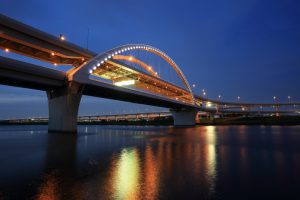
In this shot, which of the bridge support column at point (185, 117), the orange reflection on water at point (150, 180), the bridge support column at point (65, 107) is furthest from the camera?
the bridge support column at point (185, 117)

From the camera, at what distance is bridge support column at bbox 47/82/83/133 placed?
3384 cm

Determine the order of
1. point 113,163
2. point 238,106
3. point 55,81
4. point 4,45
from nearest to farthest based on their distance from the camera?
point 113,163 < point 4,45 < point 55,81 < point 238,106

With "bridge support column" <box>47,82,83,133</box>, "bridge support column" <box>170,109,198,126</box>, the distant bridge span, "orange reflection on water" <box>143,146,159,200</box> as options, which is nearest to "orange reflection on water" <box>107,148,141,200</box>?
"orange reflection on water" <box>143,146,159,200</box>

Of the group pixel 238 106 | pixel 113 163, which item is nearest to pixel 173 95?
pixel 113 163

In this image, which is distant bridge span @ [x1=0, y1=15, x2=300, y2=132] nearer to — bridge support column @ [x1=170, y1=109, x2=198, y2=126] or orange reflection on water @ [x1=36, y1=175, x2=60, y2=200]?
orange reflection on water @ [x1=36, y1=175, x2=60, y2=200]

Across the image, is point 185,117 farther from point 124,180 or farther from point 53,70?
point 124,180

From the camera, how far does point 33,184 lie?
774 centimetres

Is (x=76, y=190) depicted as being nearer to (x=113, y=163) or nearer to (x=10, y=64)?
(x=113, y=163)

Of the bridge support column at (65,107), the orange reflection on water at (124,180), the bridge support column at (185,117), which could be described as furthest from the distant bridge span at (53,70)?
the bridge support column at (185,117)

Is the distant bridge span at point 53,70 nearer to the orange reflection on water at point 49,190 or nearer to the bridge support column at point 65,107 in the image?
the bridge support column at point 65,107

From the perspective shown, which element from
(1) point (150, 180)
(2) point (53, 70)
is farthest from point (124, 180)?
(2) point (53, 70)

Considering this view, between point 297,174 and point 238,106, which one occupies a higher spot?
point 238,106

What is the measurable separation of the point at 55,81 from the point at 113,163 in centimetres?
2481

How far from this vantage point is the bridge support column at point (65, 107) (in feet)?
111
